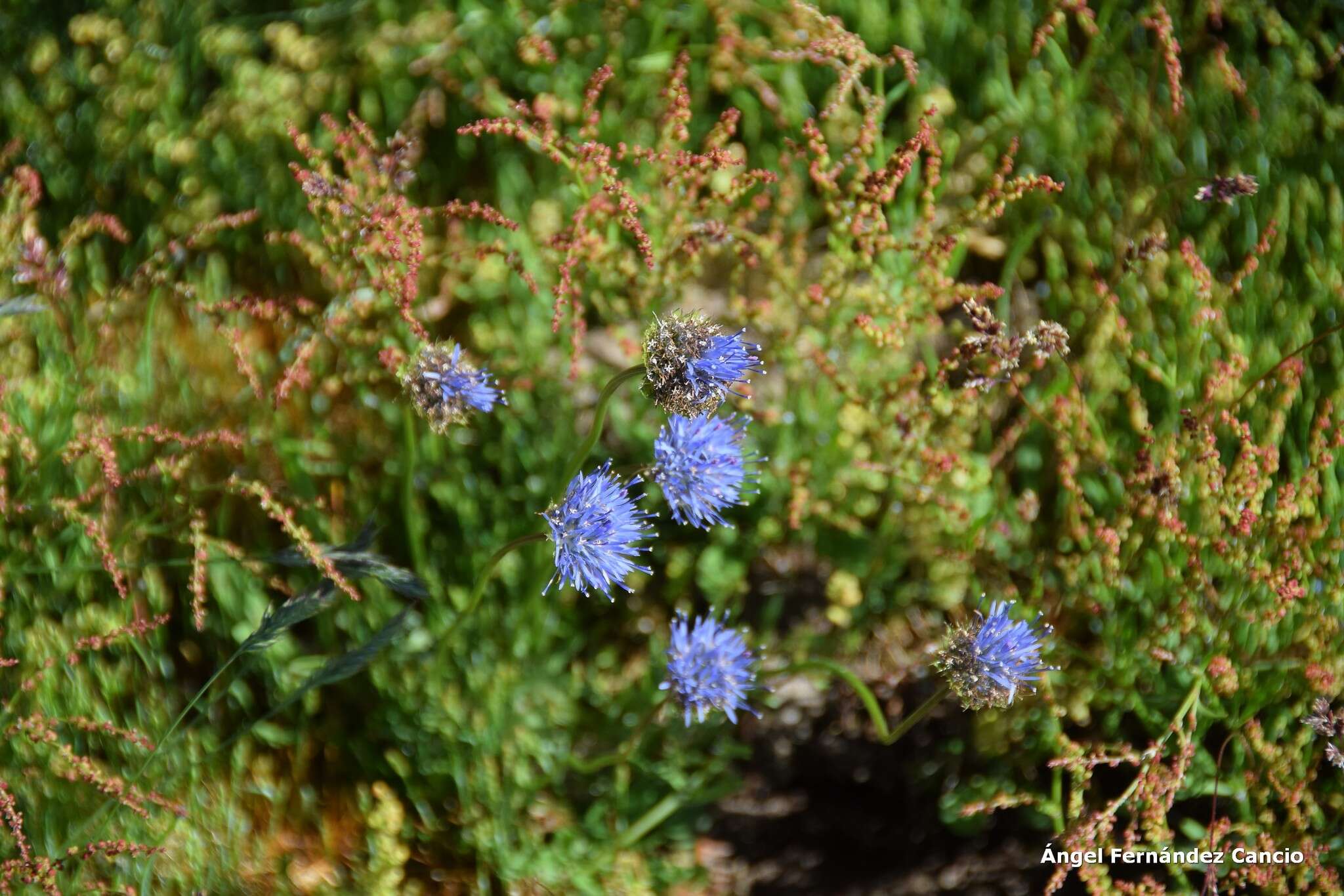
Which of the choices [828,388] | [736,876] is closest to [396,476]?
[828,388]

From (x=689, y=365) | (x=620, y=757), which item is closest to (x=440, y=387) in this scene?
(x=689, y=365)

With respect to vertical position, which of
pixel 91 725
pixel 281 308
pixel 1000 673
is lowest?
pixel 91 725

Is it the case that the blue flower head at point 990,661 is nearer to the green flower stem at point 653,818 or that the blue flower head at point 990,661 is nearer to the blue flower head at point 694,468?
the blue flower head at point 694,468

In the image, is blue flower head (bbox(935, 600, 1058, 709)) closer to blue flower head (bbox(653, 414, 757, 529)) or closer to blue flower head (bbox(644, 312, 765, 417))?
blue flower head (bbox(653, 414, 757, 529))

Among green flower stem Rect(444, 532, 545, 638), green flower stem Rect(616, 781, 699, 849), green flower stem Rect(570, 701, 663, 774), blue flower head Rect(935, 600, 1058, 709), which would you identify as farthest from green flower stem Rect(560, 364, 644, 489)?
green flower stem Rect(616, 781, 699, 849)

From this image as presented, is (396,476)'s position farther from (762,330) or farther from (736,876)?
(736,876)

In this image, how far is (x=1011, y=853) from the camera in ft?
7.95

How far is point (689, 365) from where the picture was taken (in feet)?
5.29

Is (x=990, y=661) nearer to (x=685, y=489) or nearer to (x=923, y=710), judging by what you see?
(x=923, y=710)

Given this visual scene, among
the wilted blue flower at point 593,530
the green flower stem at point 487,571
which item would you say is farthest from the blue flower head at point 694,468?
the green flower stem at point 487,571

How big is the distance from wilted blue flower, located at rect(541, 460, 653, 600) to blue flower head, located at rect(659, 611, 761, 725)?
310 mm

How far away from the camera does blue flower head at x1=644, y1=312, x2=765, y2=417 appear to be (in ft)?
5.31

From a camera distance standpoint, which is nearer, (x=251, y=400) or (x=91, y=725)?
(x=91, y=725)

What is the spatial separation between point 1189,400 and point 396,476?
1847 mm
